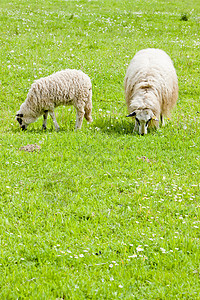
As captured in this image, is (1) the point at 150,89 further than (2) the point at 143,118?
Yes

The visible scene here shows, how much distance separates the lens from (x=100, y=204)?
569 centimetres

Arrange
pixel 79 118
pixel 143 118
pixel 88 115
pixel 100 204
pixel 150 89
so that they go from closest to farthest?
1. pixel 100 204
2. pixel 143 118
3. pixel 150 89
4. pixel 79 118
5. pixel 88 115

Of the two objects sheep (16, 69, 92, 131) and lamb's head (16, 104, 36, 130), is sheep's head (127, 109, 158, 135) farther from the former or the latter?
lamb's head (16, 104, 36, 130)

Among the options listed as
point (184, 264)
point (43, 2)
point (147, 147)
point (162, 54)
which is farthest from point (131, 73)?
point (43, 2)

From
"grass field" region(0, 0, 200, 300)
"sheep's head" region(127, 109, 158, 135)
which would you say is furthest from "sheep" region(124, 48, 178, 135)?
"grass field" region(0, 0, 200, 300)

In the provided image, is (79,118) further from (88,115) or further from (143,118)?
(143,118)

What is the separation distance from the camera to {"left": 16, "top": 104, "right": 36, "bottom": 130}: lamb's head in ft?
30.6

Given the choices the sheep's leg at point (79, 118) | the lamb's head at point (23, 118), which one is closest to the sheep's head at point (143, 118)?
the sheep's leg at point (79, 118)

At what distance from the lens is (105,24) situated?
20469 mm

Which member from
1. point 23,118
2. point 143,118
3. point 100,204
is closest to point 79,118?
point 23,118

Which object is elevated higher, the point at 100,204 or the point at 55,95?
the point at 55,95

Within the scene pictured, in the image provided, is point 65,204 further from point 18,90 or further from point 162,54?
point 18,90

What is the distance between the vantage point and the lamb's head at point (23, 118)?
30.6 ft

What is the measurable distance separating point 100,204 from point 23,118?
4.44m
